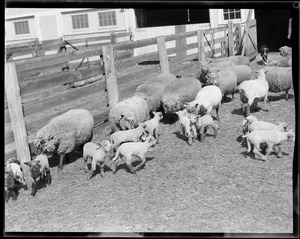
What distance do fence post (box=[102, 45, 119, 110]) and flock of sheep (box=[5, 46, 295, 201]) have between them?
18.0 inches

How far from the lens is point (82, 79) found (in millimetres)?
6469

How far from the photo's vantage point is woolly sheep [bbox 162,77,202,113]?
633 cm

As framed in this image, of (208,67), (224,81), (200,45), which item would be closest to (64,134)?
(224,81)

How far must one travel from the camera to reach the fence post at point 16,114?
15.5ft

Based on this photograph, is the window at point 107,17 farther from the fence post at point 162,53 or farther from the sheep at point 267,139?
the sheep at point 267,139

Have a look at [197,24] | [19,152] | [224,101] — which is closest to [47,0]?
[19,152]

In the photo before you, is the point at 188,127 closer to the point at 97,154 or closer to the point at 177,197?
the point at 97,154

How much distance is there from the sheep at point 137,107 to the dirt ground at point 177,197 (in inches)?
50.2

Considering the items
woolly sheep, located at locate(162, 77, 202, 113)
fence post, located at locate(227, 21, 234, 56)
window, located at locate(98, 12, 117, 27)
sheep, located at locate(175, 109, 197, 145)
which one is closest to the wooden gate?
fence post, located at locate(227, 21, 234, 56)

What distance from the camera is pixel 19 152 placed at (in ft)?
15.6

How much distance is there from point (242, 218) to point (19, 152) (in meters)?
3.08

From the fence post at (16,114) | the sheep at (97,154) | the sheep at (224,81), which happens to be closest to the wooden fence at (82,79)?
the fence post at (16,114)

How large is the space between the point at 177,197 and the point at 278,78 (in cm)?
382

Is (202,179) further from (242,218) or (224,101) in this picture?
(224,101)
